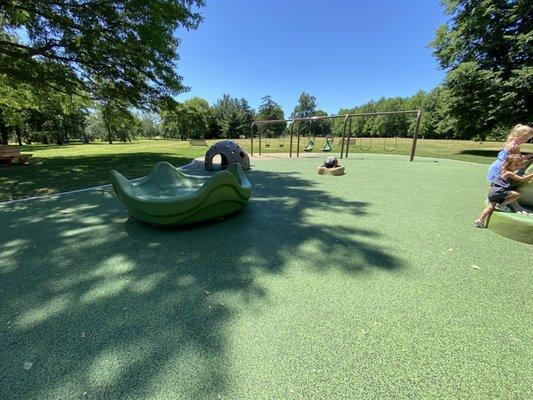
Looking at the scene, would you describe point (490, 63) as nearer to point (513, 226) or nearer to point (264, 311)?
point (513, 226)

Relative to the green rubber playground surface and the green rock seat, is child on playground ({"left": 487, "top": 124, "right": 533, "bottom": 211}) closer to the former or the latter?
the green rubber playground surface

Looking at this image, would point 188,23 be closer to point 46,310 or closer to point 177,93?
point 177,93

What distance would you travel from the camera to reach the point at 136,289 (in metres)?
2.46

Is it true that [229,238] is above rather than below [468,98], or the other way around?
below

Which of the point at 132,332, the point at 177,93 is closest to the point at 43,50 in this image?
the point at 177,93

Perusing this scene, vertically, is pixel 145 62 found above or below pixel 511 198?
above

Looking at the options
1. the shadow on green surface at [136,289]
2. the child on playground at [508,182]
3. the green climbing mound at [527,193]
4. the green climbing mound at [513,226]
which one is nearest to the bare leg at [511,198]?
the child on playground at [508,182]

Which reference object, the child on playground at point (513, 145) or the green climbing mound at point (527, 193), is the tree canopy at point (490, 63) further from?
the child on playground at point (513, 145)

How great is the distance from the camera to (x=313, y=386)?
4.96 feet

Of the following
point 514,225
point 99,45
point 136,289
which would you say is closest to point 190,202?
point 136,289

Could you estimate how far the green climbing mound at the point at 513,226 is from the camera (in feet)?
11.0

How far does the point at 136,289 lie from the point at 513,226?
4652 millimetres

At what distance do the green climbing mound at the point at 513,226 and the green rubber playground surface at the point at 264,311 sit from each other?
141 mm

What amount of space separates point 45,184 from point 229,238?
6901 millimetres
